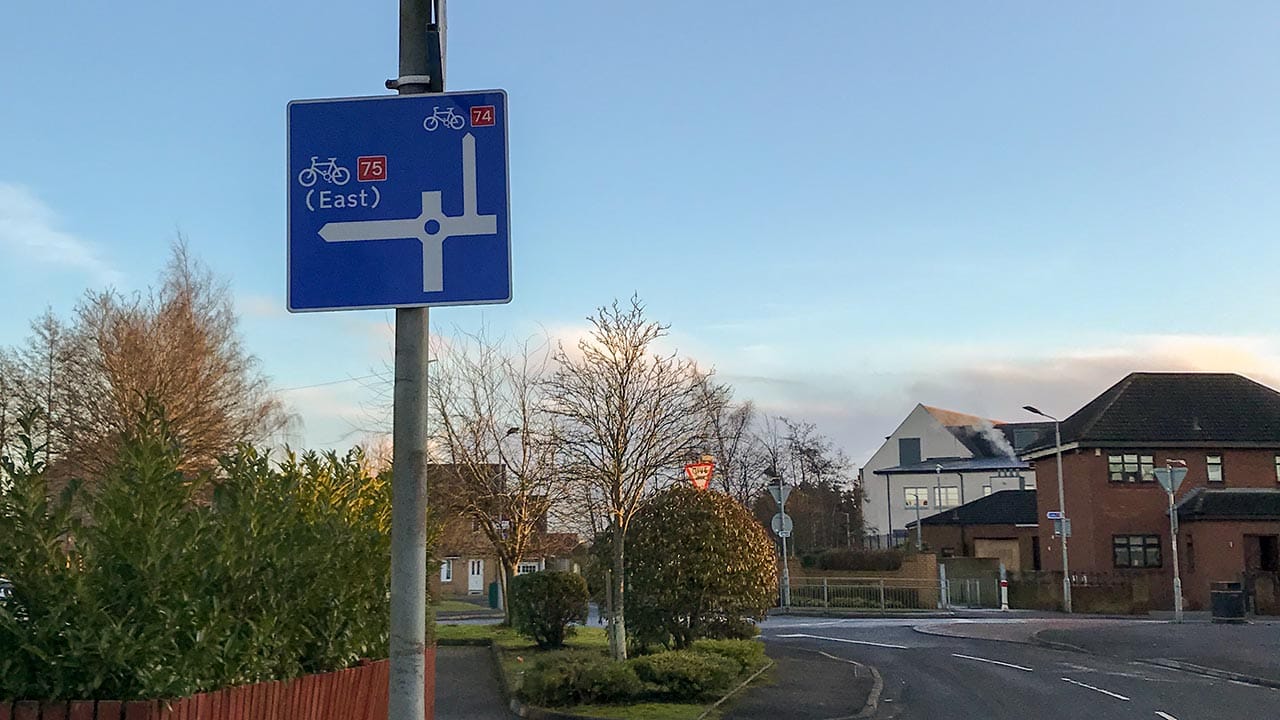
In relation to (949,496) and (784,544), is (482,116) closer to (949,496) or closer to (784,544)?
(784,544)

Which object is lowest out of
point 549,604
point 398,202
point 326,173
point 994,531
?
point 549,604

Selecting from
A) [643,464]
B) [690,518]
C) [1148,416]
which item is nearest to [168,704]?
[690,518]

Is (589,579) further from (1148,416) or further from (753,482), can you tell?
(753,482)

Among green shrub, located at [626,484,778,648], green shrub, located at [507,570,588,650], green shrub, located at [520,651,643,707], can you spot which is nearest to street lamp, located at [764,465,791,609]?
green shrub, located at [507,570,588,650]

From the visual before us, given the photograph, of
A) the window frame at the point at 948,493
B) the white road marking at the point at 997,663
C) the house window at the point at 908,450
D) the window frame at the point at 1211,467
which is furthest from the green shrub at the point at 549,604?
the house window at the point at 908,450

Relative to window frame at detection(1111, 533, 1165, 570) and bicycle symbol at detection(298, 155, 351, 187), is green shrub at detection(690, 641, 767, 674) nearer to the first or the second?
bicycle symbol at detection(298, 155, 351, 187)

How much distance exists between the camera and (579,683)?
15.1 m

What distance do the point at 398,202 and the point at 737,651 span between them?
14.7 meters

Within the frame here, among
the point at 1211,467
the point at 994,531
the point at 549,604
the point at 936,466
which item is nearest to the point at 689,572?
the point at 549,604

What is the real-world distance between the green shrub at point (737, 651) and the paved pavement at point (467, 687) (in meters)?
3.17

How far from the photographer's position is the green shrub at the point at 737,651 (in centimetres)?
1798

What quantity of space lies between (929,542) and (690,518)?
50.8 m

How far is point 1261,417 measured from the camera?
156ft

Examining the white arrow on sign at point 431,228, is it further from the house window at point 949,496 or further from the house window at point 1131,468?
the house window at point 949,496
